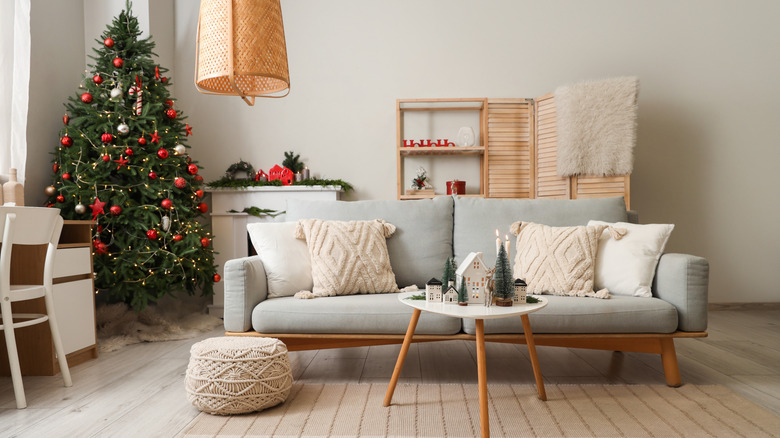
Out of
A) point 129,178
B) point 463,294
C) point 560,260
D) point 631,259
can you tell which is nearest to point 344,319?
point 463,294

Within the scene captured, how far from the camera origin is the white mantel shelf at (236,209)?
4426 mm

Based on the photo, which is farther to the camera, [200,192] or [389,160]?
[389,160]

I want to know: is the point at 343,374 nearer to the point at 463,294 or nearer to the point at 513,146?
the point at 463,294

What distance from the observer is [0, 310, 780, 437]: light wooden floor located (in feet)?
6.82

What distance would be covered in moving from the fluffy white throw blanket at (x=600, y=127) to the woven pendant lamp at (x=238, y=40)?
300 centimetres

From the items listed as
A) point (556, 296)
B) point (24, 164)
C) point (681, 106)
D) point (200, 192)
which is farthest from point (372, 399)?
point (681, 106)

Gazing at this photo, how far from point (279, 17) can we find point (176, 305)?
3.17 metres

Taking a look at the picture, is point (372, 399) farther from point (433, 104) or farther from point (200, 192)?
point (433, 104)

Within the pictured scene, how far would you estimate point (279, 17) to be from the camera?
182 cm

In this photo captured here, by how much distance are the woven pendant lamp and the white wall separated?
302 cm

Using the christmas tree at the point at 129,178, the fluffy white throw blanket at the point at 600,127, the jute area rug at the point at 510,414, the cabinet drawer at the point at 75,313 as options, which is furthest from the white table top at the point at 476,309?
the fluffy white throw blanket at the point at 600,127

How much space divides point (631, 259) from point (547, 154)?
1972mm

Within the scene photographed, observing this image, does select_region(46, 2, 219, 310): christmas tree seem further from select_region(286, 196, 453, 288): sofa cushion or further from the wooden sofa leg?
the wooden sofa leg

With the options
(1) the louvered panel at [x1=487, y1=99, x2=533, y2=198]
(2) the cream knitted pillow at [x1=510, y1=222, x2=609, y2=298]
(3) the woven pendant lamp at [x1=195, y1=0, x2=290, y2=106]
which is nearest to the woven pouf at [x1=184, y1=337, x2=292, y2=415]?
(3) the woven pendant lamp at [x1=195, y1=0, x2=290, y2=106]
